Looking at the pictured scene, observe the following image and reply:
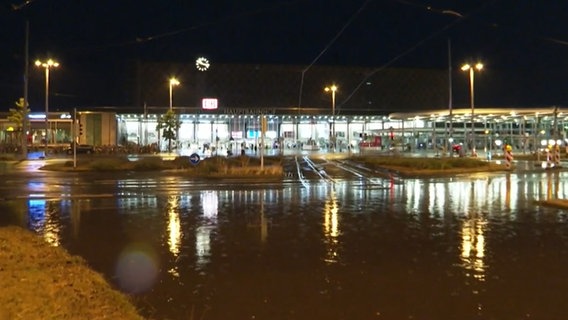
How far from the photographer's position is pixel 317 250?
1071 centimetres

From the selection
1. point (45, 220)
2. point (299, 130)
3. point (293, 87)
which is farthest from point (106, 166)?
point (293, 87)

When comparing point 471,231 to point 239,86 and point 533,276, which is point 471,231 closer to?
point 533,276

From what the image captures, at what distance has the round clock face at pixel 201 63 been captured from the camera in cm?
9822

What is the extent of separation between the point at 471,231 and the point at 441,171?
22980 millimetres

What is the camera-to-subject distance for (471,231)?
42.0ft

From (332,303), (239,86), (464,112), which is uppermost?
(239,86)

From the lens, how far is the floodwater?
7375 mm

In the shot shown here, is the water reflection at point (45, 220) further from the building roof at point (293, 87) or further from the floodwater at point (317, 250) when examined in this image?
the building roof at point (293, 87)

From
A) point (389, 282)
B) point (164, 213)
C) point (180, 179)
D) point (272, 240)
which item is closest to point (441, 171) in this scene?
point (180, 179)

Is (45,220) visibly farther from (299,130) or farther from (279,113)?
(299,130)

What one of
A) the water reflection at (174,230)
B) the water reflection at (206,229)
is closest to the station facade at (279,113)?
the water reflection at (206,229)

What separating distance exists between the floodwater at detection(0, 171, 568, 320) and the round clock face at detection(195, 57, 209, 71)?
78.6m

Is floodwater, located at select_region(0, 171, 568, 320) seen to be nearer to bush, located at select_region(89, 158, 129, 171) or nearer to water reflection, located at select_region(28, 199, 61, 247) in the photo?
water reflection, located at select_region(28, 199, 61, 247)

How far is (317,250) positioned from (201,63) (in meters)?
90.3
